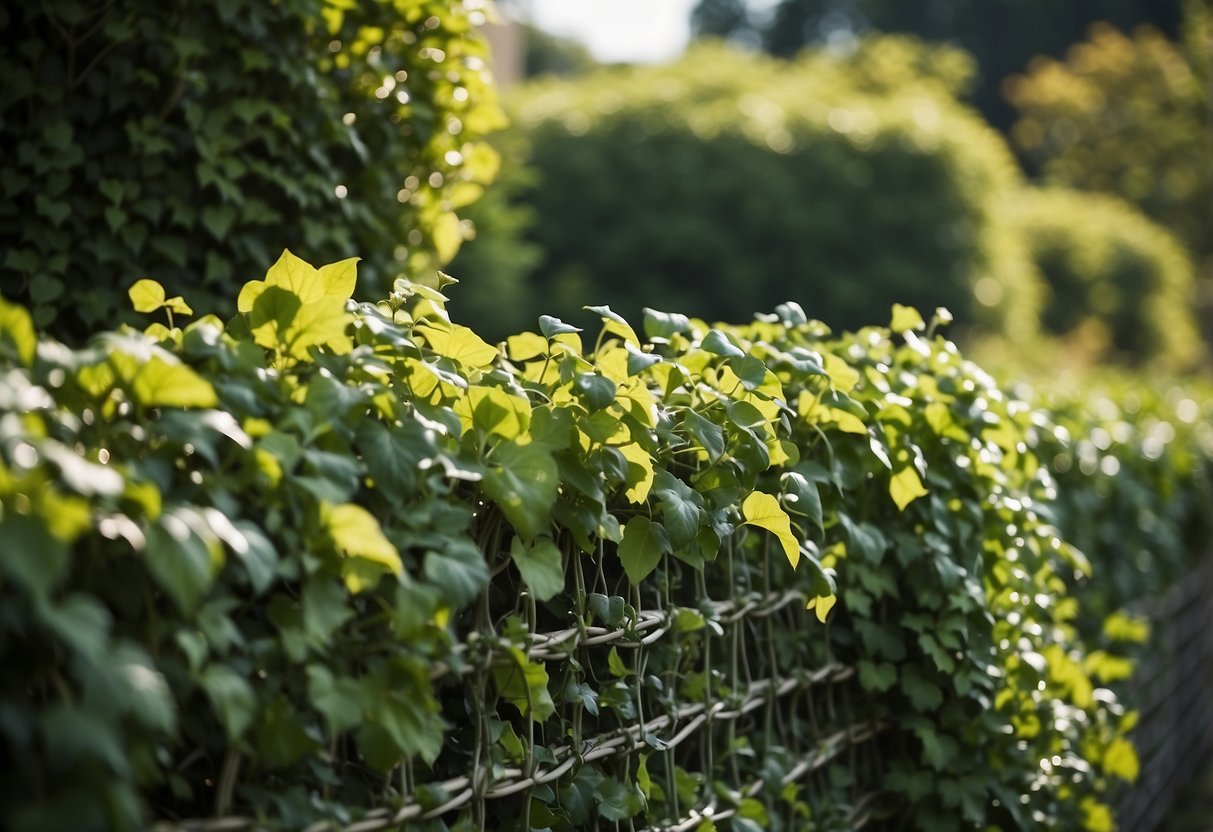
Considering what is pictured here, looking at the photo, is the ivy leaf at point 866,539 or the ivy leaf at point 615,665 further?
the ivy leaf at point 866,539

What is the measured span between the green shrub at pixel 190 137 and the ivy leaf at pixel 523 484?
1.62 meters

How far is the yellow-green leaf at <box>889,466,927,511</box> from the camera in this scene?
2551 mm

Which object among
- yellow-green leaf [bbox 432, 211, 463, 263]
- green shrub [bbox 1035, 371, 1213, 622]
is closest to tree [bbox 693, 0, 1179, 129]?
green shrub [bbox 1035, 371, 1213, 622]

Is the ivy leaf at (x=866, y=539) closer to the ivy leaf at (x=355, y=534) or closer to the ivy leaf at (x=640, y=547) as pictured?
the ivy leaf at (x=640, y=547)

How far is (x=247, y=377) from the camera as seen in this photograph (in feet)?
5.32

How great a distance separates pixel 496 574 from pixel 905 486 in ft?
3.26

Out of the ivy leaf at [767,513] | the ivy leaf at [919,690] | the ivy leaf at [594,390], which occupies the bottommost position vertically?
the ivy leaf at [919,690]

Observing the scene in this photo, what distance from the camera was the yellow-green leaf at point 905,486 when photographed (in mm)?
2551

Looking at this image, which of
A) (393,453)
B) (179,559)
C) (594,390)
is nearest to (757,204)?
(594,390)

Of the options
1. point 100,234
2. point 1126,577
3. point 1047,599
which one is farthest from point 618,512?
point 1126,577

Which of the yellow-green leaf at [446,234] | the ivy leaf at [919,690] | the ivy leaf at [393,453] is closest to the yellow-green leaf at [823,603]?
the ivy leaf at [919,690]

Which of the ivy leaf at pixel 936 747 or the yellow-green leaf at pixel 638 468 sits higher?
the yellow-green leaf at pixel 638 468

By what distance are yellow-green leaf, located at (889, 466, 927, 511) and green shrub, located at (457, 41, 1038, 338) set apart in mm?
14943

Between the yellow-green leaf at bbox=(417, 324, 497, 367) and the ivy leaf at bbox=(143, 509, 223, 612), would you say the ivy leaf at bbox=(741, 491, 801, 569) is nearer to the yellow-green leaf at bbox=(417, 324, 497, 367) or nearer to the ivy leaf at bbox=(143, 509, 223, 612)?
the yellow-green leaf at bbox=(417, 324, 497, 367)
